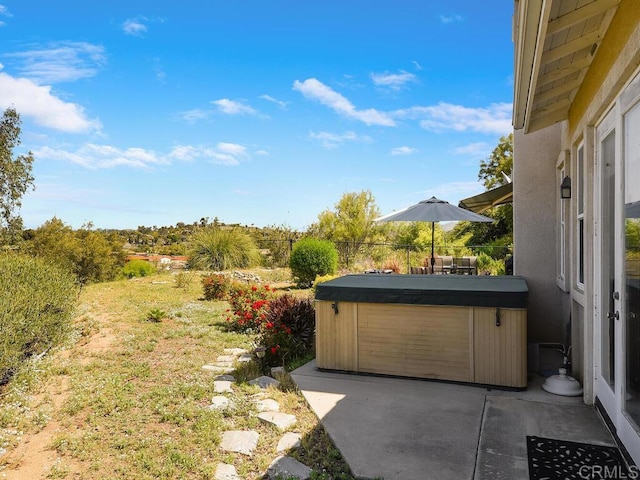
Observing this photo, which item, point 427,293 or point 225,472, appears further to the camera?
point 427,293

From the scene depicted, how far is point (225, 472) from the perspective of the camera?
293 centimetres

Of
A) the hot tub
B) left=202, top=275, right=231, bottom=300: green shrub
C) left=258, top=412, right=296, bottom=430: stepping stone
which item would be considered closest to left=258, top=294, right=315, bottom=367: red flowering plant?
the hot tub

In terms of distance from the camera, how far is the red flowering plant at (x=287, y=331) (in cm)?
562

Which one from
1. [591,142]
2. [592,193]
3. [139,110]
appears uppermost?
[139,110]

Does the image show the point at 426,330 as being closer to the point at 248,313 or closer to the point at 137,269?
the point at 248,313

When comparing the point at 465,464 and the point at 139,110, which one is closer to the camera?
the point at 465,464

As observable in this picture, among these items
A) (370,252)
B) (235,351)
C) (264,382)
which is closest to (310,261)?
(370,252)

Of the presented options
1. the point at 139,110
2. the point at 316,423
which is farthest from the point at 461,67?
the point at 316,423

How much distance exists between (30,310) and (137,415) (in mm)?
2092

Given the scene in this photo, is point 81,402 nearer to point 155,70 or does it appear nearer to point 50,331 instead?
point 50,331

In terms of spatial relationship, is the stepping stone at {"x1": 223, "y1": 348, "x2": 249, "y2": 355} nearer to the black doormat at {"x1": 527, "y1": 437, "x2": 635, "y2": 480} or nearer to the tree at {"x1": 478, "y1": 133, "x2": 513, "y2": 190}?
the black doormat at {"x1": 527, "y1": 437, "x2": 635, "y2": 480}

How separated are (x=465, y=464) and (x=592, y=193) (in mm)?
2351

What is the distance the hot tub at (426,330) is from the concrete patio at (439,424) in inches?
7.0

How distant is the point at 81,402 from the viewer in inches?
163
